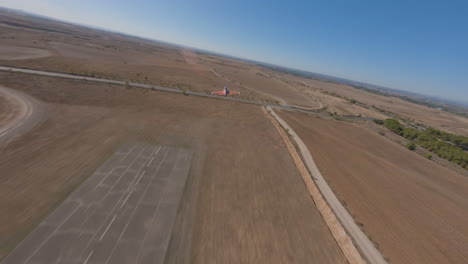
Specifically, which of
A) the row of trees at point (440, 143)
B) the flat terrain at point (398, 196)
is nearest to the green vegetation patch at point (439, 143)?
the row of trees at point (440, 143)

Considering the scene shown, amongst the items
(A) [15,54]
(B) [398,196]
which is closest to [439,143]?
(B) [398,196]

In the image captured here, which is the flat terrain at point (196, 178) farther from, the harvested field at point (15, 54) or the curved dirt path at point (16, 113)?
the harvested field at point (15, 54)

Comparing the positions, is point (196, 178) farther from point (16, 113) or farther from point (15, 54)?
point (15, 54)

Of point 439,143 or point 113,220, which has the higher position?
point 439,143

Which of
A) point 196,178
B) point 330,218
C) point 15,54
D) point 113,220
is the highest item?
point 15,54

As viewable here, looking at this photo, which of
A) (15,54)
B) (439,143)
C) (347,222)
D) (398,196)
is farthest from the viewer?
(15,54)


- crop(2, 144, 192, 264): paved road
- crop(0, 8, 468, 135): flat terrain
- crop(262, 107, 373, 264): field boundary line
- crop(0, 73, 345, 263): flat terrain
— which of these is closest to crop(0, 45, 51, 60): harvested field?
crop(0, 8, 468, 135): flat terrain
